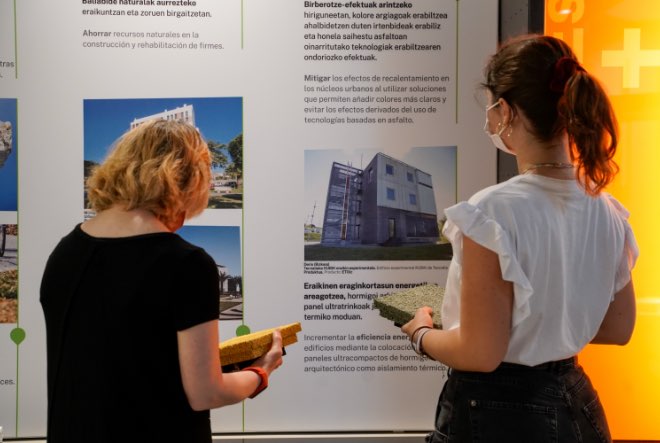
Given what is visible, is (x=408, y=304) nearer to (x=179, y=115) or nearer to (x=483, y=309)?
(x=483, y=309)

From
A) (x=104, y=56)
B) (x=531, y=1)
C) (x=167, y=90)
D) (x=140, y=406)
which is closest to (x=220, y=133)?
(x=167, y=90)

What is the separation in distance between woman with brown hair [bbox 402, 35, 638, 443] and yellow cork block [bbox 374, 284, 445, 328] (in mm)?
303

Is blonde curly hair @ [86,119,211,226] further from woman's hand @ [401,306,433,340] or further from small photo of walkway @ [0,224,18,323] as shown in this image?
small photo of walkway @ [0,224,18,323]

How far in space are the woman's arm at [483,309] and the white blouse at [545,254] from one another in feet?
0.07

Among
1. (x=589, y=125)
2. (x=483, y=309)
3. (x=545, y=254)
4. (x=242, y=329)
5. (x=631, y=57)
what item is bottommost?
(x=242, y=329)

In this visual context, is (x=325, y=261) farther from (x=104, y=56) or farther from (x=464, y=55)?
(x=104, y=56)

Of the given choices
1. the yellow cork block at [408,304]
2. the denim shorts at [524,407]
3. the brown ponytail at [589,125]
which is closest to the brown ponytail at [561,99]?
the brown ponytail at [589,125]

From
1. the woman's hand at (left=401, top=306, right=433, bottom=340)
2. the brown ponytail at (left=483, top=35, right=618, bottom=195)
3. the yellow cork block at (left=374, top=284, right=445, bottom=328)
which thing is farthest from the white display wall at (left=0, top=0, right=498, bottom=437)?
the brown ponytail at (left=483, top=35, right=618, bottom=195)

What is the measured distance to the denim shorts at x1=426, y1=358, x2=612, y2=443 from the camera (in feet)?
4.51

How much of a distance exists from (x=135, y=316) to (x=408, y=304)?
81 cm

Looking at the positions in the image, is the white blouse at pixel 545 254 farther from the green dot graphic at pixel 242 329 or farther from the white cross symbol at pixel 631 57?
the green dot graphic at pixel 242 329

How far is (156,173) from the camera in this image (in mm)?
1493

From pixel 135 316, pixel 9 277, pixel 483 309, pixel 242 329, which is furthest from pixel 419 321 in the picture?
pixel 9 277

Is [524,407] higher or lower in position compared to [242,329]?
higher
